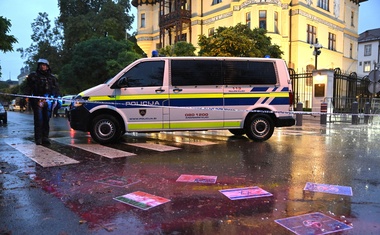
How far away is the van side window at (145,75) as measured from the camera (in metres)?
7.86

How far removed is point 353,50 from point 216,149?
132 feet

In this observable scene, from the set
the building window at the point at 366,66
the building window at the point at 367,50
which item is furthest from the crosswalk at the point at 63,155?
the building window at the point at 367,50

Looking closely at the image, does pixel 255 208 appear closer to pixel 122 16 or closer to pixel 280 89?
pixel 280 89

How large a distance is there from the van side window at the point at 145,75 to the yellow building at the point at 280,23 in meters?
18.6

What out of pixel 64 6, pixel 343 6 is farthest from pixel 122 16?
pixel 343 6

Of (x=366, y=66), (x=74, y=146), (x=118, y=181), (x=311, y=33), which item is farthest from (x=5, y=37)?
(x=366, y=66)

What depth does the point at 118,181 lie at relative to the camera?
459 centimetres

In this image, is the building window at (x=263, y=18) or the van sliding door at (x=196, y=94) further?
the building window at (x=263, y=18)

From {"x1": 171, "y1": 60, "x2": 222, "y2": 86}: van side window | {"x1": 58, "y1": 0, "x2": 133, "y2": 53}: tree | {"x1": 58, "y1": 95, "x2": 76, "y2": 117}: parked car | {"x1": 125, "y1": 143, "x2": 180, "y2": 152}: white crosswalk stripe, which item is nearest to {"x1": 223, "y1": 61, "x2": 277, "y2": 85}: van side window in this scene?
{"x1": 171, "y1": 60, "x2": 222, "y2": 86}: van side window

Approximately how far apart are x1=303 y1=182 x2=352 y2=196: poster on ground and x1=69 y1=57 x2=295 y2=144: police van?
4.05m

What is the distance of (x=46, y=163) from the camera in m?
5.66

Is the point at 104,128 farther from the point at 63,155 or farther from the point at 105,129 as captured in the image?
the point at 63,155

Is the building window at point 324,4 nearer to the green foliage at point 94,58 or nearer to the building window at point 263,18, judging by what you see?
the building window at point 263,18

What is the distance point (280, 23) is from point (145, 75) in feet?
80.2
